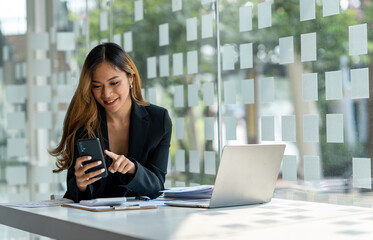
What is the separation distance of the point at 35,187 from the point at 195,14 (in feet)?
7.27

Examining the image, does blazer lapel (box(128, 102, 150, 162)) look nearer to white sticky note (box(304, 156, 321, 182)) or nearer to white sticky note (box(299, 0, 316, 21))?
white sticky note (box(304, 156, 321, 182))

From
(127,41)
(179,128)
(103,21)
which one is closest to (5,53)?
(103,21)

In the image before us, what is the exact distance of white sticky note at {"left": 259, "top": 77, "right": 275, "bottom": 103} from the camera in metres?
3.23

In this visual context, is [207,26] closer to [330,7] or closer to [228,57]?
[228,57]

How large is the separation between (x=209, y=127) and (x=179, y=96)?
37 cm

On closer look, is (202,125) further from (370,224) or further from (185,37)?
(370,224)

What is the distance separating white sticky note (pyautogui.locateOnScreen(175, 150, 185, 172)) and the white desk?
1655mm

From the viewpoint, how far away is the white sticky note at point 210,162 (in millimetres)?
3684

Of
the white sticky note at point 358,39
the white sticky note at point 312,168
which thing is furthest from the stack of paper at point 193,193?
the white sticky note at point 358,39

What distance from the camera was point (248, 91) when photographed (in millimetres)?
3365

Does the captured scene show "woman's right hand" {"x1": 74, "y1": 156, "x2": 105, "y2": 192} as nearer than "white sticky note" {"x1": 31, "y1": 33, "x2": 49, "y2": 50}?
Yes

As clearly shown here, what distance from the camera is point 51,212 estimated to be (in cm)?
206

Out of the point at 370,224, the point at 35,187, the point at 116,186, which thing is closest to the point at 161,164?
the point at 116,186

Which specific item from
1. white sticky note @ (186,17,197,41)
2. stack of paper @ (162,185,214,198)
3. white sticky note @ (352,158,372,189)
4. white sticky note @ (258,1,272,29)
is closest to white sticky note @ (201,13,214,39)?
white sticky note @ (186,17,197,41)
